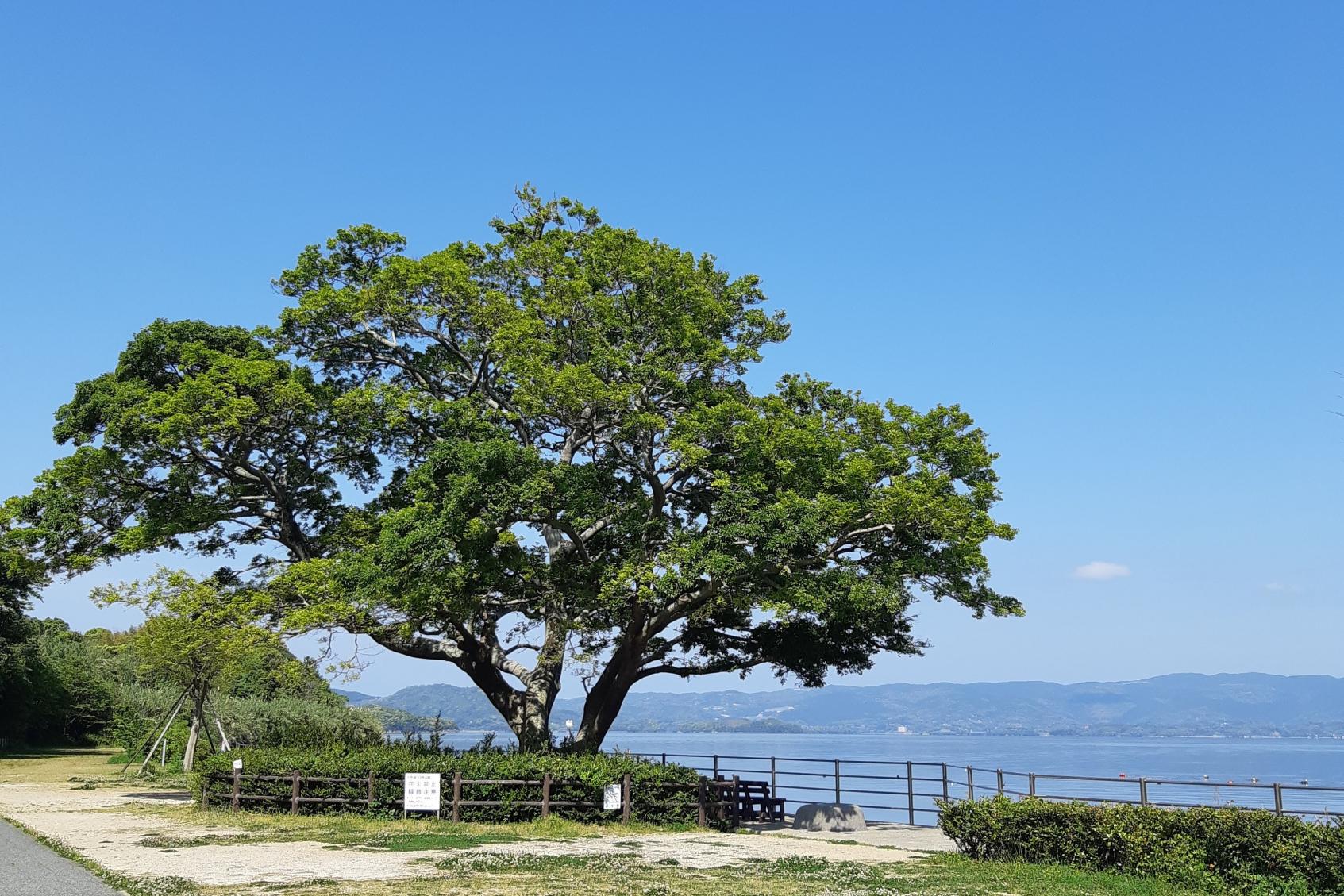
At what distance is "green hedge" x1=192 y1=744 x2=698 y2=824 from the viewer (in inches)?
845

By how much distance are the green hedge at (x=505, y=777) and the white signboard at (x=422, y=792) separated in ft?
1.33

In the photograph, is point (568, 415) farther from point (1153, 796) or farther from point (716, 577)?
point (1153, 796)

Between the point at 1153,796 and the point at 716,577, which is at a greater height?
the point at 716,577

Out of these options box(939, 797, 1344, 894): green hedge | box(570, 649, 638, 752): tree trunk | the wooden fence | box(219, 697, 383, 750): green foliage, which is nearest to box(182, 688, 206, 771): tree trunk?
box(219, 697, 383, 750): green foliage

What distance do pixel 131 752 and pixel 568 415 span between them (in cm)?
2520

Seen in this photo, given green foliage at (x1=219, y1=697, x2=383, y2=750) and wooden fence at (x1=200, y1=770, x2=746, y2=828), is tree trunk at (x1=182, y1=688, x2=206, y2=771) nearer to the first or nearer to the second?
green foliage at (x1=219, y1=697, x2=383, y2=750)

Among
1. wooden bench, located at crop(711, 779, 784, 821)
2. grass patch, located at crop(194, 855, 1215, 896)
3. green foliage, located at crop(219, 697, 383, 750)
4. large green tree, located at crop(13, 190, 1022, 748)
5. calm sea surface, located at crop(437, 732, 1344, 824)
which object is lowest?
calm sea surface, located at crop(437, 732, 1344, 824)

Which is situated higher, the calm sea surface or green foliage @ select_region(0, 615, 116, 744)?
green foliage @ select_region(0, 615, 116, 744)

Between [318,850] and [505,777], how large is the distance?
5.21 meters

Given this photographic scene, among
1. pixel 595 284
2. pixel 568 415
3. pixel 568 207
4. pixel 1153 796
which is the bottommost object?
pixel 1153 796

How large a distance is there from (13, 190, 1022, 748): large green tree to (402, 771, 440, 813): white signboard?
3410mm

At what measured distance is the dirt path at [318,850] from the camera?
1448 centimetres

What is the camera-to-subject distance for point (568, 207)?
97.3 ft

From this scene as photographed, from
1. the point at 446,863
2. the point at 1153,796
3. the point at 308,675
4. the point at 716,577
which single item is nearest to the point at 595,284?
the point at 716,577
